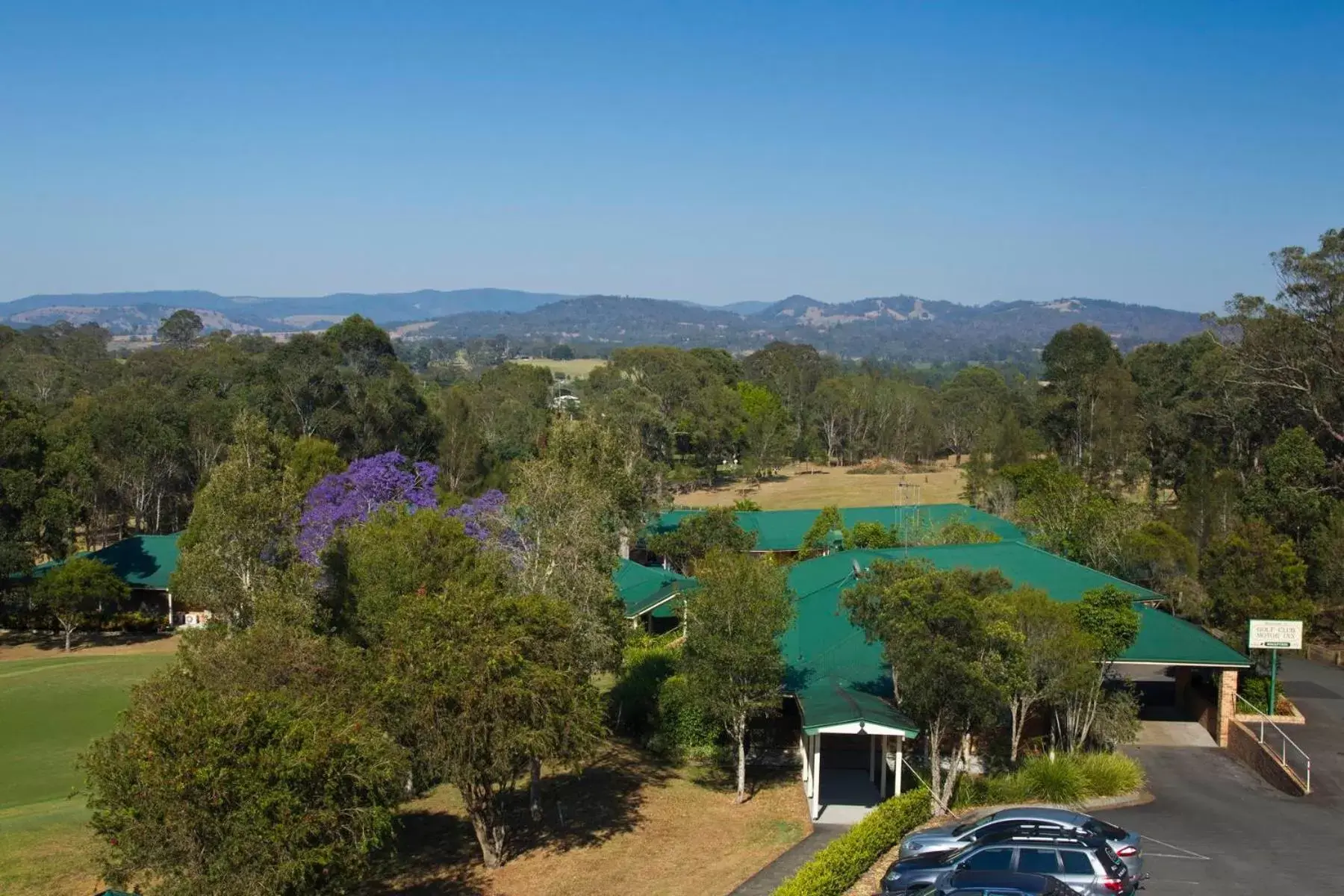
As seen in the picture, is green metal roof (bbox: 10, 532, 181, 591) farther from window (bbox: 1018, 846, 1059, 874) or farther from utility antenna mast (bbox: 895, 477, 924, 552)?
window (bbox: 1018, 846, 1059, 874)

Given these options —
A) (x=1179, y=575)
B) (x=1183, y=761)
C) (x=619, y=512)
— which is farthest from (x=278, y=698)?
(x=1179, y=575)

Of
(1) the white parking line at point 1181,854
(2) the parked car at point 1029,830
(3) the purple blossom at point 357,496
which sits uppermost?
(3) the purple blossom at point 357,496

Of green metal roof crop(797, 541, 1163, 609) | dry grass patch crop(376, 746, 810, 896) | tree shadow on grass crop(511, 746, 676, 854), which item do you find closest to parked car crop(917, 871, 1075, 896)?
dry grass patch crop(376, 746, 810, 896)

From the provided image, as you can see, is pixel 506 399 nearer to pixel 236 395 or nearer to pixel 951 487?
pixel 236 395

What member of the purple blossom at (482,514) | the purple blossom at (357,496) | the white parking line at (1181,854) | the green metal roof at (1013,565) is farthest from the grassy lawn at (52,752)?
the green metal roof at (1013,565)

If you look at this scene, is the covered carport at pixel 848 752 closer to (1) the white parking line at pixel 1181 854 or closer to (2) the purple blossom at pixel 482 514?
(1) the white parking line at pixel 1181 854

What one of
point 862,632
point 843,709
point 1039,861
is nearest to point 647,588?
point 862,632

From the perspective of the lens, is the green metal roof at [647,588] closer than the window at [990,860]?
No

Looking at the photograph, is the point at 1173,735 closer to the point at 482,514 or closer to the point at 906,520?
the point at 482,514
